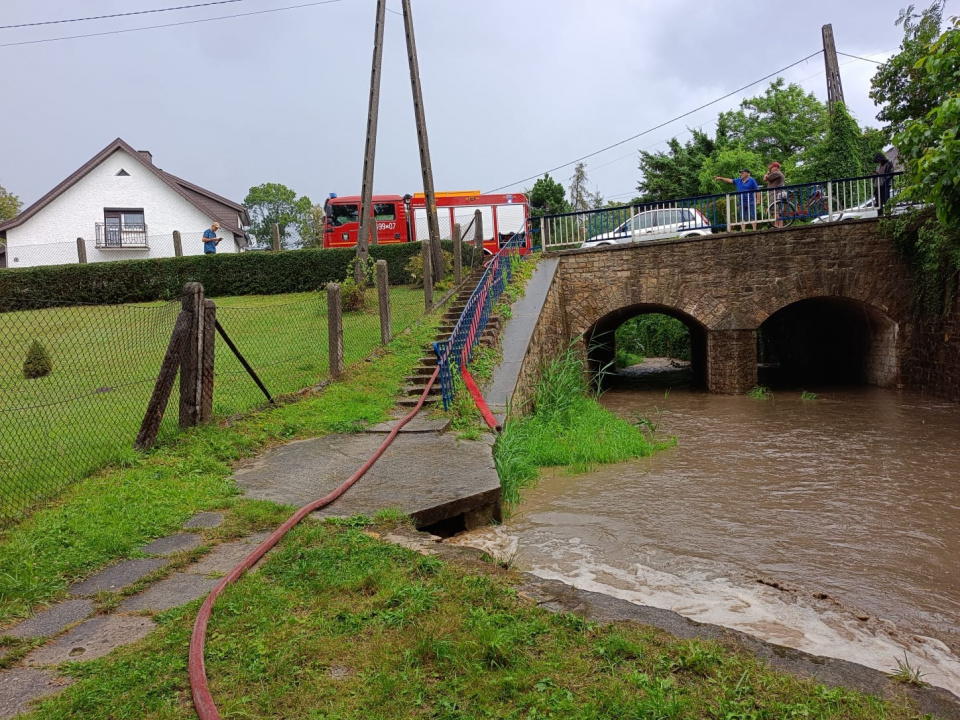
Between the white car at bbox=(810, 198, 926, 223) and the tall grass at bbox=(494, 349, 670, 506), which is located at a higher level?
the white car at bbox=(810, 198, 926, 223)

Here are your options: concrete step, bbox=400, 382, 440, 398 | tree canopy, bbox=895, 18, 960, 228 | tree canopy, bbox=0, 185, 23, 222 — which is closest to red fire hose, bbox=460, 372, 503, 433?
concrete step, bbox=400, 382, 440, 398

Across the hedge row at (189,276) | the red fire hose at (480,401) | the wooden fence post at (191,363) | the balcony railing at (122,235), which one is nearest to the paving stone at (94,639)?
the wooden fence post at (191,363)

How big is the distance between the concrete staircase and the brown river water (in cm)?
226

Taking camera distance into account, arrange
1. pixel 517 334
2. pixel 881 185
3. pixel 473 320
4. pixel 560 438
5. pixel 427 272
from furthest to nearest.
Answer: pixel 881 185 → pixel 427 272 → pixel 517 334 → pixel 473 320 → pixel 560 438

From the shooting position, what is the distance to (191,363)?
24.8 ft

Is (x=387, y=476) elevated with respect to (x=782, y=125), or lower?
lower

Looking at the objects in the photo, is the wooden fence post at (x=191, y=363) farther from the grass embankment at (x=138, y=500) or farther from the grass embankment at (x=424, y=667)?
the grass embankment at (x=424, y=667)

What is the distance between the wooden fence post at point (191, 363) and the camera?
24.7ft

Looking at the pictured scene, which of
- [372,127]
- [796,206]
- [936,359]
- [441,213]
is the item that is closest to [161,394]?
[372,127]

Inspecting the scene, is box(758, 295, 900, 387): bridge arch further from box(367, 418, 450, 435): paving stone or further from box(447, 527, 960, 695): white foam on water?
box(447, 527, 960, 695): white foam on water

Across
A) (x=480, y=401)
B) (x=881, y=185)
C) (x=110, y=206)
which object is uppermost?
(x=110, y=206)

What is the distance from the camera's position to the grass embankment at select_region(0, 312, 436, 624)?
171 inches

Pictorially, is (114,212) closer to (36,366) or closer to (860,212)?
(36,366)

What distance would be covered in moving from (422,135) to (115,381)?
1034 cm
